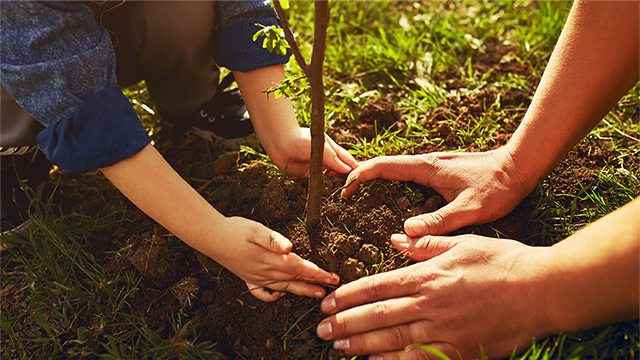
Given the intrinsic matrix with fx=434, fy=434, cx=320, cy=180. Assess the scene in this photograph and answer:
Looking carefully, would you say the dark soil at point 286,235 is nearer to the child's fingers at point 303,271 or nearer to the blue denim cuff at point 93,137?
the child's fingers at point 303,271

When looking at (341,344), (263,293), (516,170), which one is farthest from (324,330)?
(516,170)

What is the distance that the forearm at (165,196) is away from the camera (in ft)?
5.42

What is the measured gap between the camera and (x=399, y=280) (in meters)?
1.60

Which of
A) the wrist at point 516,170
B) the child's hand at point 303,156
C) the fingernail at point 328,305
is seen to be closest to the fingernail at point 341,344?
the fingernail at point 328,305

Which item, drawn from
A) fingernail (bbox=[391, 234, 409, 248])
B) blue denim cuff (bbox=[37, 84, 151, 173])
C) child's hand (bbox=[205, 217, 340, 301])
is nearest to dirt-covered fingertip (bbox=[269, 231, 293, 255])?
child's hand (bbox=[205, 217, 340, 301])

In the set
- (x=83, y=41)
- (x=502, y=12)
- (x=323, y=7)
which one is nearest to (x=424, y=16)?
(x=502, y=12)

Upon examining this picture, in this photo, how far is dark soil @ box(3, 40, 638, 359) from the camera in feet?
5.74

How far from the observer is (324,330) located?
162 cm

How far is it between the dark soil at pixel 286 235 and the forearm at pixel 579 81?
28 cm

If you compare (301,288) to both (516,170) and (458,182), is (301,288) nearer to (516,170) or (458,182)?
(458,182)

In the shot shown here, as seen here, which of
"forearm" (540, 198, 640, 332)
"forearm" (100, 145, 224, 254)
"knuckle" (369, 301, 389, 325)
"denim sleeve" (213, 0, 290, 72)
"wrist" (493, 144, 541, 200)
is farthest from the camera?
"denim sleeve" (213, 0, 290, 72)

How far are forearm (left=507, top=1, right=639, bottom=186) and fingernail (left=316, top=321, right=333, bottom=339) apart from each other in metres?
1.04

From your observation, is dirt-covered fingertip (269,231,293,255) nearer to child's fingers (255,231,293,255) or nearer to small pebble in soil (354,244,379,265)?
child's fingers (255,231,293,255)

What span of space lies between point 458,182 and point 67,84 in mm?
1573
